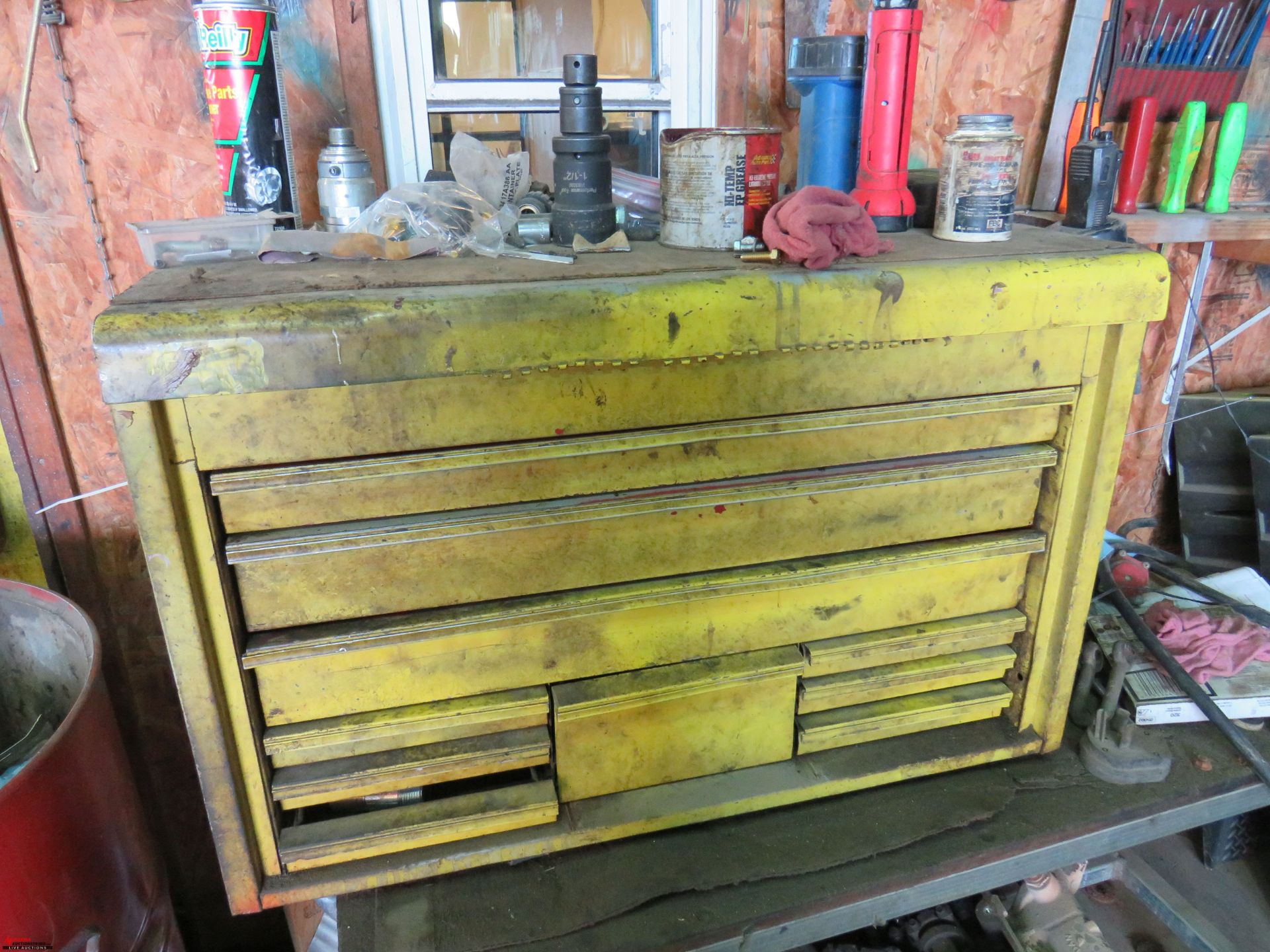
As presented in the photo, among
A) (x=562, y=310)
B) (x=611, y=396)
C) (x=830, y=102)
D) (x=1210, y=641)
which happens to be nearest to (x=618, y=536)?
(x=611, y=396)

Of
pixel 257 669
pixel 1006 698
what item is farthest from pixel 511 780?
pixel 1006 698

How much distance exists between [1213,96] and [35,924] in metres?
2.30

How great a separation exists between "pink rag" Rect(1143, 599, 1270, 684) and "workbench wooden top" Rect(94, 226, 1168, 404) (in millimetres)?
667

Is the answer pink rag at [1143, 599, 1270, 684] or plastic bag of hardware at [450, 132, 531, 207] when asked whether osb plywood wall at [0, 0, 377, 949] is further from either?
pink rag at [1143, 599, 1270, 684]

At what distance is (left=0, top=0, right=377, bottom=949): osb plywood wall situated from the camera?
1146mm

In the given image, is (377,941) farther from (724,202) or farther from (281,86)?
(281,86)

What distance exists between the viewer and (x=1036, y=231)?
1.11 meters

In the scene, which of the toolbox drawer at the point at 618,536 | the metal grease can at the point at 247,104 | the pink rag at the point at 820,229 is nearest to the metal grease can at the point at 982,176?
the pink rag at the point at 820,229

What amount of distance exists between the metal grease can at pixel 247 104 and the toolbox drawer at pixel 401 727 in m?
0.66

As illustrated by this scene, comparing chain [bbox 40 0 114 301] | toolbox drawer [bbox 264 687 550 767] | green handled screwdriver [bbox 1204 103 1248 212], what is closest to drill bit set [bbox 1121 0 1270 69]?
green handled screwdriver [bbox 1204 103 1248 212]

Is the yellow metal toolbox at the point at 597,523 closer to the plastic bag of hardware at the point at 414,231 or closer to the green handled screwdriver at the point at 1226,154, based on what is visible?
the plastic bag of hardware at the point at 414,231

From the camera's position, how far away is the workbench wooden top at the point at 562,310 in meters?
0.72

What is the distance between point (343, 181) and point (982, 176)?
812mm

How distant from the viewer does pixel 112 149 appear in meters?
1.19
